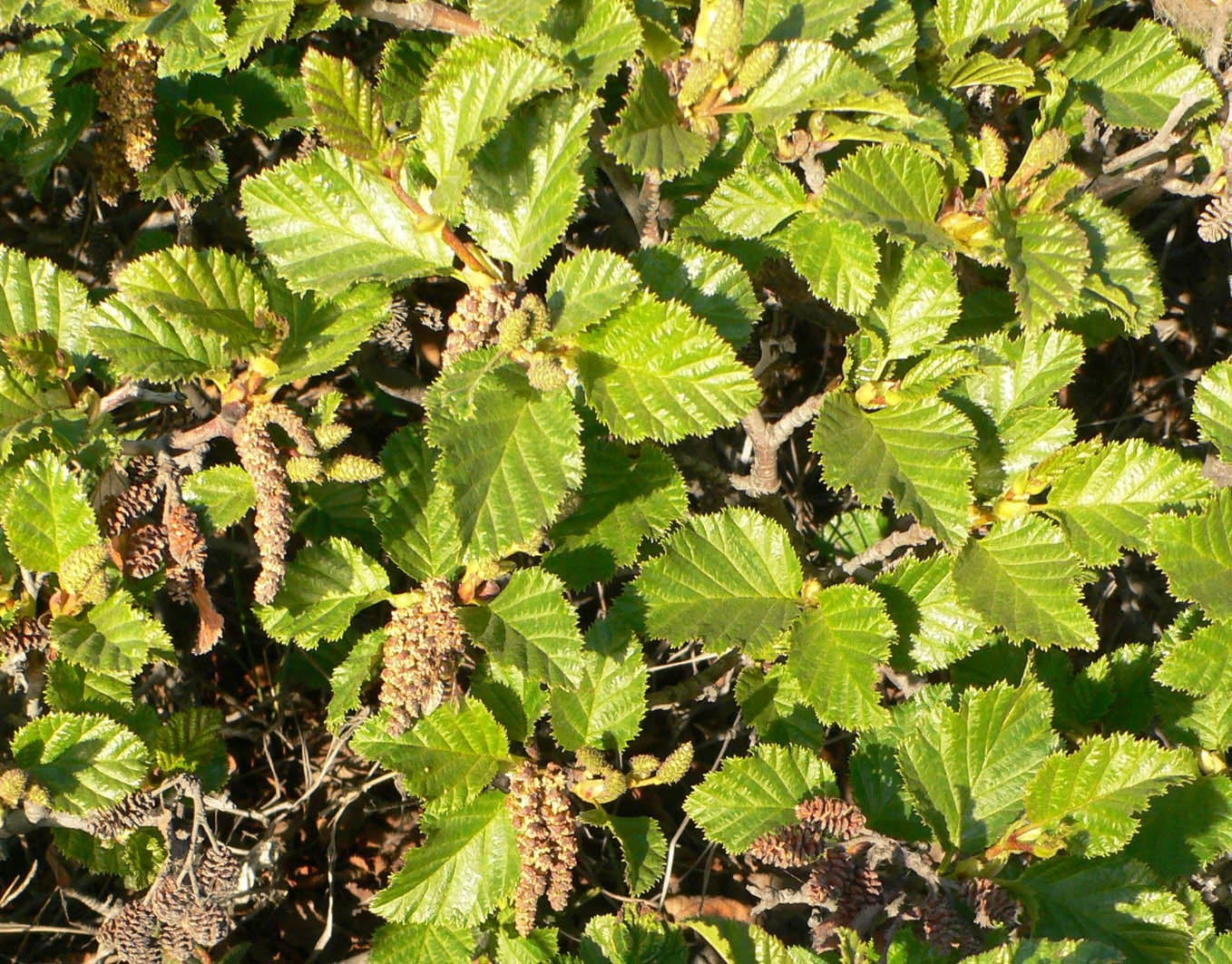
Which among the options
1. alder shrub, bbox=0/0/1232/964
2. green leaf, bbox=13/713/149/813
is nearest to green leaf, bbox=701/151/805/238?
alder shrub, bbox=0/0/1232/964

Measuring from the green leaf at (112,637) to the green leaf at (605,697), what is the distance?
688mm

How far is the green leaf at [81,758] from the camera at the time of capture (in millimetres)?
1823

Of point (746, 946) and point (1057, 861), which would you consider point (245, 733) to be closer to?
point (746, 946)

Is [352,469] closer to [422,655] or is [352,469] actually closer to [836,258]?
[422,655]

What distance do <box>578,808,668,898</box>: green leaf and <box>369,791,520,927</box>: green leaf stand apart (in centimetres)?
16

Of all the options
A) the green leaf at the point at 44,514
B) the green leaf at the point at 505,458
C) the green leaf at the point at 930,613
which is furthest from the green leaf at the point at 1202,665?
the green leaf at the point at 44,514

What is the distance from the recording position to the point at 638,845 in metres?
1.99

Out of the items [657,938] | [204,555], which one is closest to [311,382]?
[204,555]

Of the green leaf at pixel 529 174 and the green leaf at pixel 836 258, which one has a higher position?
the green leaf at pixel 529 174

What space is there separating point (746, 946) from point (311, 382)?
1.53m

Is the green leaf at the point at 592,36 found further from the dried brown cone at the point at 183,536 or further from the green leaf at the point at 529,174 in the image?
the dried brown cone at the point at 183,536

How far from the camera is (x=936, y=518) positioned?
69.1 inches

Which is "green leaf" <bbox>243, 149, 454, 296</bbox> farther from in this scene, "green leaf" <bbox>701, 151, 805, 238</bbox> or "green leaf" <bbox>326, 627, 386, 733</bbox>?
"green leaf" <bbox>326, 627, 386, 733</bbox>

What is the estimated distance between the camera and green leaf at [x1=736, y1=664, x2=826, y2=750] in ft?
6.71
